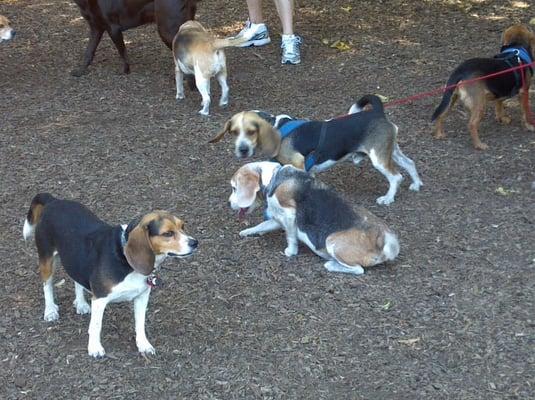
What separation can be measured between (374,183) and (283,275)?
5.92 feet

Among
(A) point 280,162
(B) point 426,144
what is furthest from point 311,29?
(A) point 280,162

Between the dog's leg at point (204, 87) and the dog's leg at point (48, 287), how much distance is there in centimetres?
367

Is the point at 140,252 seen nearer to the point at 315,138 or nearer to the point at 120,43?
the point at 315,138

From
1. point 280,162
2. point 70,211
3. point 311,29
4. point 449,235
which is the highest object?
point 70,211

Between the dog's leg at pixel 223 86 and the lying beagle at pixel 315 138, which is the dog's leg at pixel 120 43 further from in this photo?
the lying beagle at pixel 315 138

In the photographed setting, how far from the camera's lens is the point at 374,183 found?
24.0 feet

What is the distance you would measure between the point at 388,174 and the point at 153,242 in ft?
9.10

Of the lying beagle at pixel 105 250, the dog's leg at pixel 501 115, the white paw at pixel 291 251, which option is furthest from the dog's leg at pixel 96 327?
the dog's leg at pixel 501 115

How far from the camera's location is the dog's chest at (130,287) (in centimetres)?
464

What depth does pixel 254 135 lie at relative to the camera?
21.6 feet

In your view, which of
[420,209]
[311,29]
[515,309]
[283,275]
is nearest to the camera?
[515,309]

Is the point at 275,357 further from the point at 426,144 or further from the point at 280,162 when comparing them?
the point at 426,144

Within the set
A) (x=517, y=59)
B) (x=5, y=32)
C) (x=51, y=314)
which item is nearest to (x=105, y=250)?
(x=51, y=314)

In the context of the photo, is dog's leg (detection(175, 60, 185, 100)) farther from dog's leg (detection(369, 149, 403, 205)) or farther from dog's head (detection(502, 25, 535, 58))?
dog's head (detection(502, 25, 535, 58))
